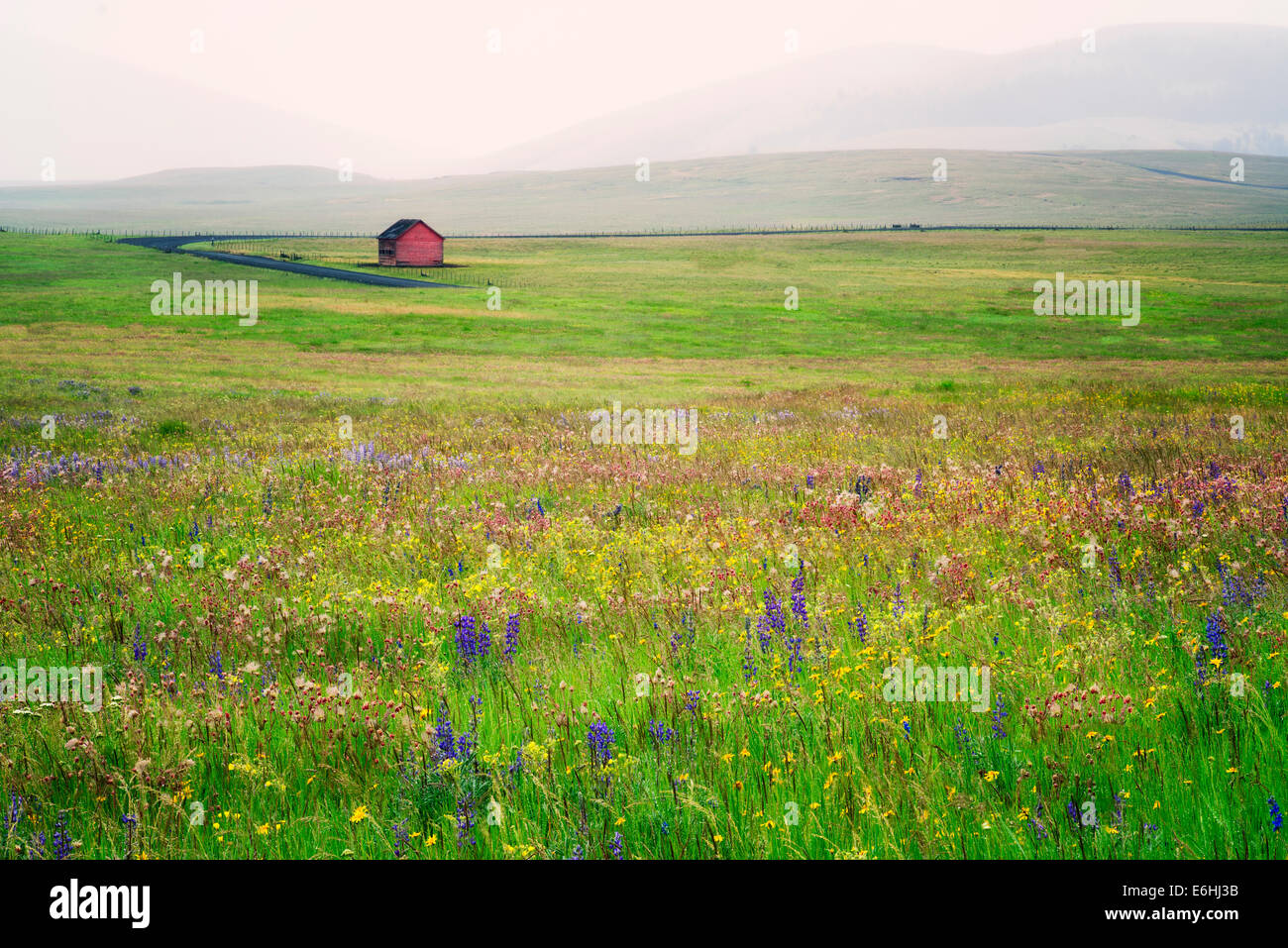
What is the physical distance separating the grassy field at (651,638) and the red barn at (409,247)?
9947cm

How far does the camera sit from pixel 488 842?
3.00 meters

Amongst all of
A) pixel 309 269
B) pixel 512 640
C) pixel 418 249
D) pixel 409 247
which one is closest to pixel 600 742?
pixel 512 640

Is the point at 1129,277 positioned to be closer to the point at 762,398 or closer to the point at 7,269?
the point at 762,398

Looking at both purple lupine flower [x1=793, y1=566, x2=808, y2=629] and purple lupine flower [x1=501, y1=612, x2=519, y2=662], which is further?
purple lupine flower [x1=793, y1=566, x2=808, y2=629]

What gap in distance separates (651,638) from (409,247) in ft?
376

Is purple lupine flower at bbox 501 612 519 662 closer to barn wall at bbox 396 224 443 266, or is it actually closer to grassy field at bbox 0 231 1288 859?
grassy field at bbox 0 231 1288 859

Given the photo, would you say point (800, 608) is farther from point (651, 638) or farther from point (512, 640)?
point (512, 640)

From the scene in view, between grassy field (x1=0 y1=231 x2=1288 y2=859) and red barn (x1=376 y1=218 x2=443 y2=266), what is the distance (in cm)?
9947

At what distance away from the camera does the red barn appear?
359 ft

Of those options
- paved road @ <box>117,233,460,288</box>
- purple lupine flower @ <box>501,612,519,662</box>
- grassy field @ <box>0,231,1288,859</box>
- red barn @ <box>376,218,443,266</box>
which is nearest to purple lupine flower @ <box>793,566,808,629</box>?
grassy field @ <box>0,231,1288,859</box>

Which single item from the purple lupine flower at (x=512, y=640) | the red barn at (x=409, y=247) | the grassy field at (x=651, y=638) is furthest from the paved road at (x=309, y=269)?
the purple lupine flower at (x=512, y=640)

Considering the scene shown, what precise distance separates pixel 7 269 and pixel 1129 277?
373 ft

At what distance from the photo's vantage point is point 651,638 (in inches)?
203

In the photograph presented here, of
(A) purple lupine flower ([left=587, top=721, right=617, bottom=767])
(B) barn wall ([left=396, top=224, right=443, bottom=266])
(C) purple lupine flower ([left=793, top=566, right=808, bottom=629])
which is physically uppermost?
(B) barn wall ([left=396, top=224, right=443, bottom=266])
